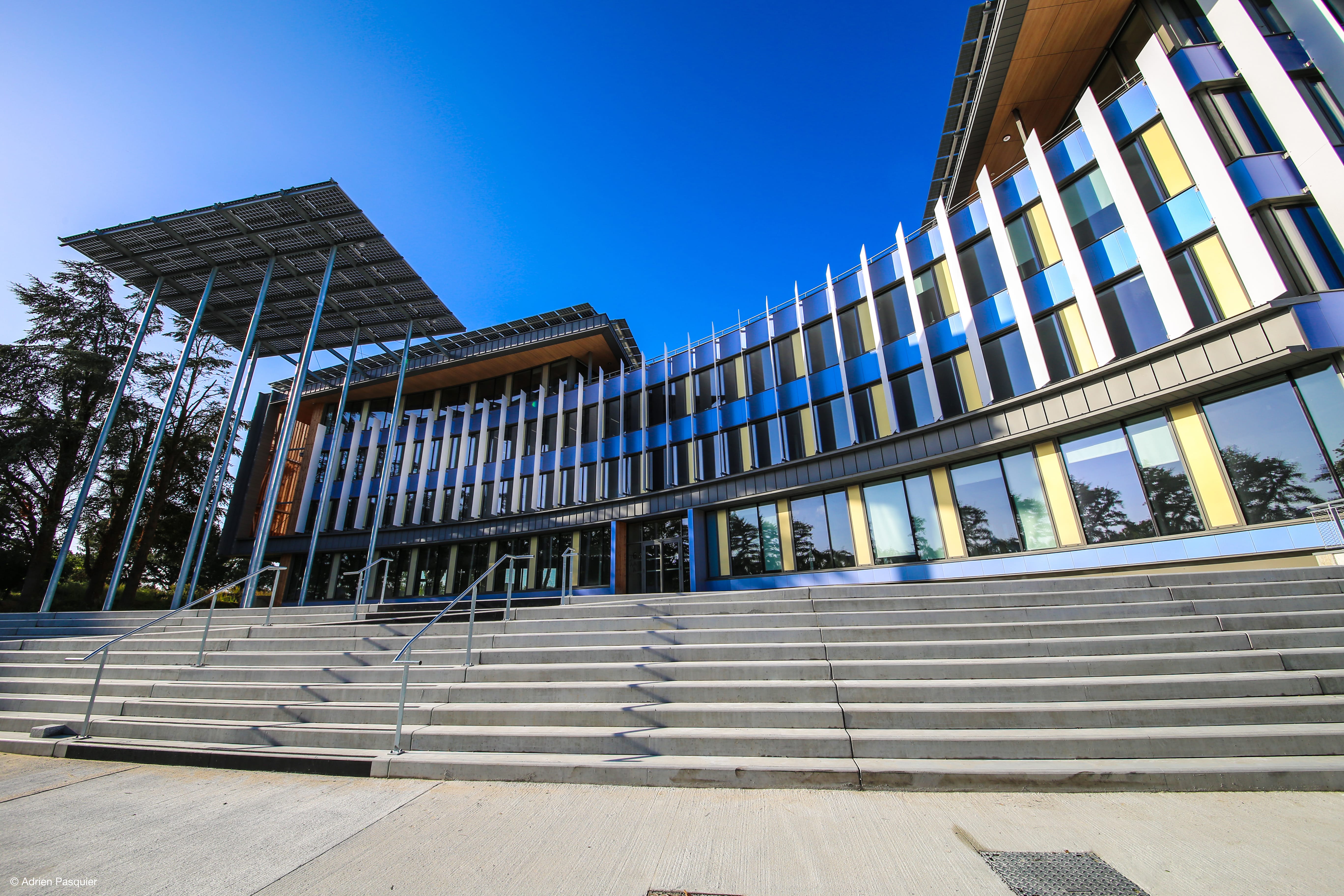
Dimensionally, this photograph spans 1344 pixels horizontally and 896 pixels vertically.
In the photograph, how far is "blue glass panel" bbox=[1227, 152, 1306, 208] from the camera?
10.8m

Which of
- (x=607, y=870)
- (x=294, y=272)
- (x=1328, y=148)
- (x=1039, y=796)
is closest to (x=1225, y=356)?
(x=1328, y=148)

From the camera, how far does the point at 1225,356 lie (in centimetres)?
1067

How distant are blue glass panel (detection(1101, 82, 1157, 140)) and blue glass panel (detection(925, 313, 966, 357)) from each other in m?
5.62

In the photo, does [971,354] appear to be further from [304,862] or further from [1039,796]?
[304,862]

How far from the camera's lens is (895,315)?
1767 centimetres

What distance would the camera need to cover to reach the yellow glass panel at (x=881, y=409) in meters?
16.8

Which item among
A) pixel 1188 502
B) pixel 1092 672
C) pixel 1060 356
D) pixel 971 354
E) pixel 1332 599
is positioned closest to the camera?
pixel 1092 672

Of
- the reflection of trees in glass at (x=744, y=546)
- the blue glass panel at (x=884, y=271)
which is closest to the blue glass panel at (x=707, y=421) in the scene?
the reflection of trees in glass at (x=744, y=546)

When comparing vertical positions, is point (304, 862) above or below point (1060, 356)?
below

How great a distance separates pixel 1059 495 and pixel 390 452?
91.6ft

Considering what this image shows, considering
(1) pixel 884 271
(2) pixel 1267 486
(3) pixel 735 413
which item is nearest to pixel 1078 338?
(2) pixel 1267 486

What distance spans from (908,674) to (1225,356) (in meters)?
10.7

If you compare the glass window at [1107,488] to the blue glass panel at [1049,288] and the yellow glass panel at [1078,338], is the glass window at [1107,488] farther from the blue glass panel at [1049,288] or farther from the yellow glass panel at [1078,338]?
the blue glass panel at [1049,288]

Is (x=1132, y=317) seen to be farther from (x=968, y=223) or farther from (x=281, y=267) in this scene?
(x=281, y=267)
